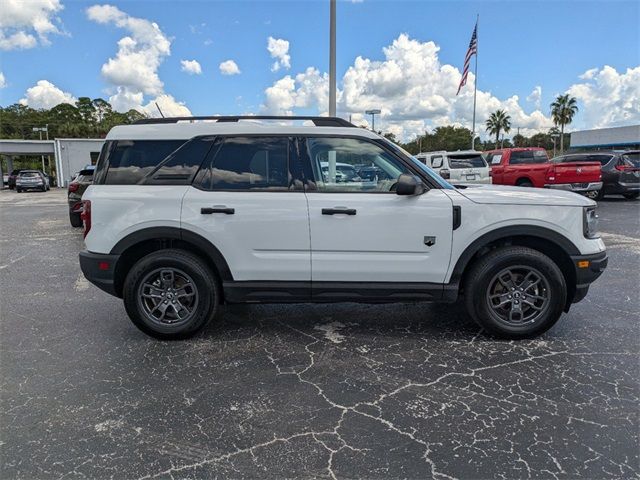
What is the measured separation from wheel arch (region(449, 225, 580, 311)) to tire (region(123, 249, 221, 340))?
2.17 metres

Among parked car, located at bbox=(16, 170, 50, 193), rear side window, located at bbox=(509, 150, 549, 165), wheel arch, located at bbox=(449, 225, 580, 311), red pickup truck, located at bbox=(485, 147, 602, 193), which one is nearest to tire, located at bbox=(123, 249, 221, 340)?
wheel arch, located at bbox=(449, 225, 580, 311)

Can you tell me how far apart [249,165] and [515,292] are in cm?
259

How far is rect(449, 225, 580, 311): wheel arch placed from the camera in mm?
4086

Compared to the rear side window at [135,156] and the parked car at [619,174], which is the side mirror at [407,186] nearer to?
the rear side window at [135,156]

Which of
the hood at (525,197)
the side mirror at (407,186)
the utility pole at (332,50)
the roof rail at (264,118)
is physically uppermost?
the utility pole at (332,50)

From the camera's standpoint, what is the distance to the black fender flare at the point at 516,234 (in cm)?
408

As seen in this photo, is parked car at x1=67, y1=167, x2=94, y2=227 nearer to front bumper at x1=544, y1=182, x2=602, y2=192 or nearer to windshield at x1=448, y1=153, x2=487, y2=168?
windshield at x1=448, y1=153, x2=487, y2=168

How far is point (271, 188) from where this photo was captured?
4188mm

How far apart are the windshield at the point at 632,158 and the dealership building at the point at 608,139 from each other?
1419 inches

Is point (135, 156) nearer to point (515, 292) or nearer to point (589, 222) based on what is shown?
point (515, 292)

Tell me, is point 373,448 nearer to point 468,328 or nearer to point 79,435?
point 79,435

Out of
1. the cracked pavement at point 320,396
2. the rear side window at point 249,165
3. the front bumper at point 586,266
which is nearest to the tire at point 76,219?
the cracked pavement at point 320,396

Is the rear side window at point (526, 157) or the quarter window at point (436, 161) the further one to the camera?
the rear side window at point (526, 157)

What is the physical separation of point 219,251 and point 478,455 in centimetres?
257
